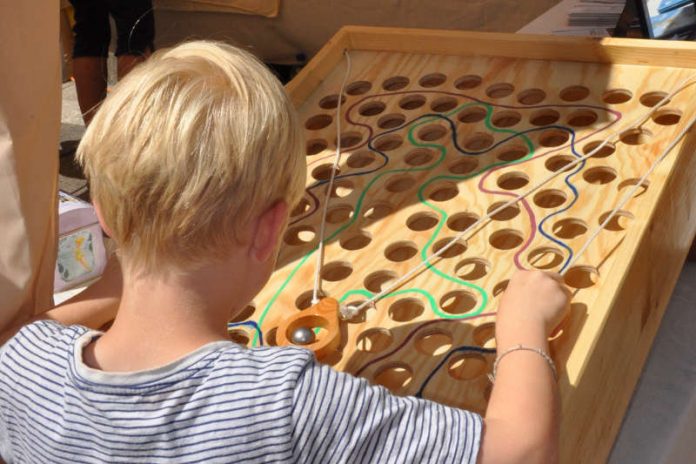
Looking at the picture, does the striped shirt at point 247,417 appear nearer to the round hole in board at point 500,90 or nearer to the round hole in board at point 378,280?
the round hole in board at point 378,280

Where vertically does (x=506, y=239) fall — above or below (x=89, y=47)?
above

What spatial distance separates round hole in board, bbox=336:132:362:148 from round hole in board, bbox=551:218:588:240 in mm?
335

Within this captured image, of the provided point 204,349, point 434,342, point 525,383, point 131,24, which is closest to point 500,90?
point 434,342

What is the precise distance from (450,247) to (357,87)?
0.42 m

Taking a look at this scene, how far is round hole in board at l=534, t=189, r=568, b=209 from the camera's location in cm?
108

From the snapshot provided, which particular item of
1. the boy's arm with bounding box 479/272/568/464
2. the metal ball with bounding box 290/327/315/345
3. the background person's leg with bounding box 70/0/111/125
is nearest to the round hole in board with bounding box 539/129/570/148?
the boy's arm with bounding box 479/272/568/464

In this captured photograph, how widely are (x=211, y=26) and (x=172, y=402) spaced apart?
2193 millimetres

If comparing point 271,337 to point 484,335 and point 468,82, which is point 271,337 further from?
point 468,82

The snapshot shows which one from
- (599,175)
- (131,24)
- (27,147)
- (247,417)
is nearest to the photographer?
(247,417)

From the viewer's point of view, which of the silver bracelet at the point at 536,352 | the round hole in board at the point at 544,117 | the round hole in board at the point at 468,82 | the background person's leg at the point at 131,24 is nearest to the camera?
the silver bracelet at the point at 536,352

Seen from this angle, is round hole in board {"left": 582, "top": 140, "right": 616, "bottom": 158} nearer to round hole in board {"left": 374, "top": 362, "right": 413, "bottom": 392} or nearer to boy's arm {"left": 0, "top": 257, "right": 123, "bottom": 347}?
round hole in board {"left": 374, "top": 362, "right": 413, "bottom": 392}

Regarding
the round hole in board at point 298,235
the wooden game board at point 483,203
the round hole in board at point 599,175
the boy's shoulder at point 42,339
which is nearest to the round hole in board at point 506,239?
the wooden game board at point 483,203

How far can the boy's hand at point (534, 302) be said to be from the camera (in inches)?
33.0

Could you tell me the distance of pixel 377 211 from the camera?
1129 mm
